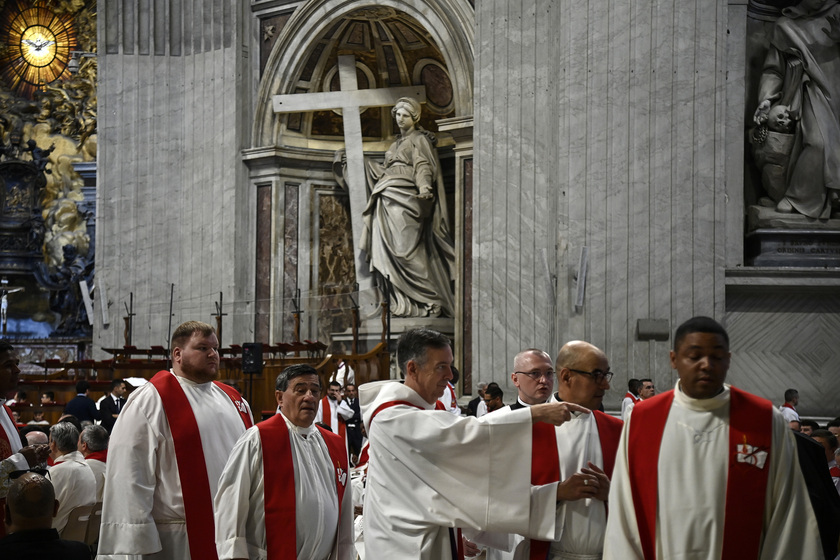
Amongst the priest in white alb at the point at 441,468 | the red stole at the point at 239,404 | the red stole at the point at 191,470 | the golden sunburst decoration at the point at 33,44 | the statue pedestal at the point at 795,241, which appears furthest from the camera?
the golden sunburst decoration at the point at 33,44

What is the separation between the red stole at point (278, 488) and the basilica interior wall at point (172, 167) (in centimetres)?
1009

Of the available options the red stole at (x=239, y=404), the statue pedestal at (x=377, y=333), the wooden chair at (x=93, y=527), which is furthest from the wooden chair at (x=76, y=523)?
the statue pedestal at (x=377, y=333)

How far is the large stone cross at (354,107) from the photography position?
14016 millimetres

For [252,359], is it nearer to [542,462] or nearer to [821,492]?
[542,462]

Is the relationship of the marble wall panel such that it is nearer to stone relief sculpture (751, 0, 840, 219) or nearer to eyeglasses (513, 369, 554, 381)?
stone relief sculpture (751, 0, 840, 219)

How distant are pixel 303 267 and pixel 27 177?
Answer: 8194mm

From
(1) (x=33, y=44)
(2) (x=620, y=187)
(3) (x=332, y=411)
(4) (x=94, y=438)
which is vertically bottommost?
(3) (x=332, y=411)

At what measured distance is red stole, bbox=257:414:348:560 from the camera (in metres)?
3.98

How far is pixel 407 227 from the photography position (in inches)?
525

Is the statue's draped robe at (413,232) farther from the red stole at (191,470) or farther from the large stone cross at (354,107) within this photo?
the red stole at (191,470)

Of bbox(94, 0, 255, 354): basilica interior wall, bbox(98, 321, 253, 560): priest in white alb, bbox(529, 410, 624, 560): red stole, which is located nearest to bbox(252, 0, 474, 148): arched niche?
bbox(94, 0, 255, 354): basilica interior wall

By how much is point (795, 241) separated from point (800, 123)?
3.93 feet

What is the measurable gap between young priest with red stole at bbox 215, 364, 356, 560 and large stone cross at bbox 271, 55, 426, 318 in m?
9.65

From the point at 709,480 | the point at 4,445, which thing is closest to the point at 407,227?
the point at 4,445
